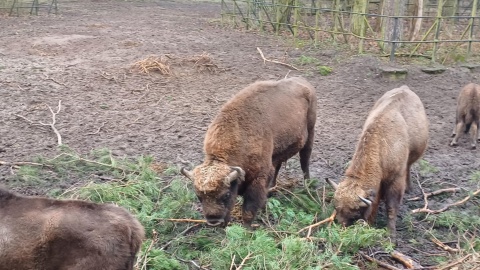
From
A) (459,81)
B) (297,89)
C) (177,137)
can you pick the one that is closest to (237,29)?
(459,81)

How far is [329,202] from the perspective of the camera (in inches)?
328

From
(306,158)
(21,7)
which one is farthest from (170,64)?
(21,7)

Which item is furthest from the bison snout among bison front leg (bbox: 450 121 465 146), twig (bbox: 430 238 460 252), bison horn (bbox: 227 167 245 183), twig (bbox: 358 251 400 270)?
bison front leg (bbox: 450 121 465 146)

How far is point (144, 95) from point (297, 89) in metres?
5.07

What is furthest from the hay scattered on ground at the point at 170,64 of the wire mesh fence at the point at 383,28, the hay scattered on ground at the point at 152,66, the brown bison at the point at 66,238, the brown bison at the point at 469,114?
the brown bison at the point at 66,238

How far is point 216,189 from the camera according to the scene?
22.3ft

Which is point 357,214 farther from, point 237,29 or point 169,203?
point 237,29

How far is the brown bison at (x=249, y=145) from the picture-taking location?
6883 millimetres

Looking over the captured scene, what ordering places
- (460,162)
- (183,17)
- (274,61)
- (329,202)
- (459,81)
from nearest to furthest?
(329,202)
(460,162)
(459,81)
(274,61)
(183,17)

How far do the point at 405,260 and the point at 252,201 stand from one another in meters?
1.89

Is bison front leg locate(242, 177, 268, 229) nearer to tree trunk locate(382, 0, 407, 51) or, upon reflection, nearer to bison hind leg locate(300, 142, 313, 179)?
bison hind leg locate(300, 142, 313, 179)

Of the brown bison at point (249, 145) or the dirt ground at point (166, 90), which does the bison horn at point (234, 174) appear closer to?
the brown bison at point (249, 145)

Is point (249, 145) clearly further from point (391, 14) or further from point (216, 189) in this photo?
point (391, 14)

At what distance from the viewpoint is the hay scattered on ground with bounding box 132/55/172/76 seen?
48.0 ft
